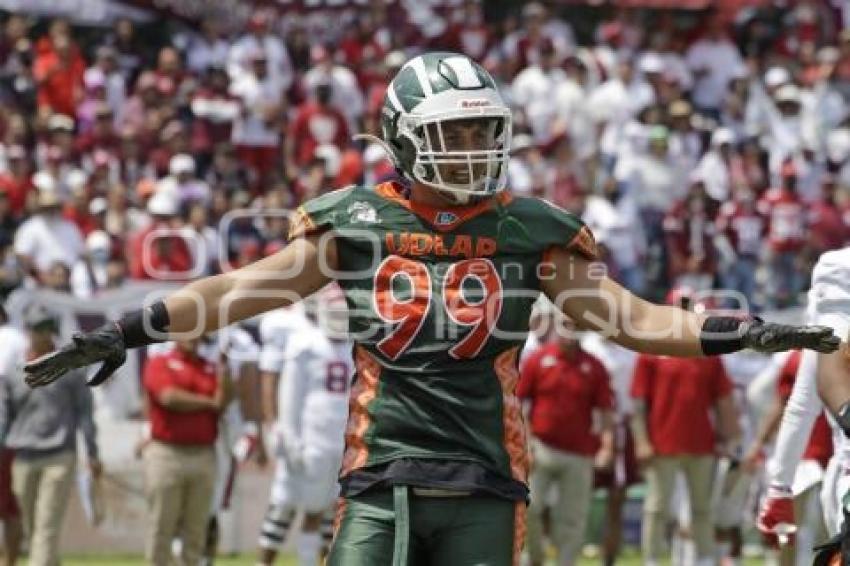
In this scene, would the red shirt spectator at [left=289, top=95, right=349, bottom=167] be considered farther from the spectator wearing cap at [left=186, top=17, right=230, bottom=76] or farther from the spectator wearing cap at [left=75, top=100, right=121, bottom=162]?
the spectator wearing cap at [left=75, top=100, right=121, bottom=162]

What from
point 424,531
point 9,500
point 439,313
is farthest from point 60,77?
point 424,531

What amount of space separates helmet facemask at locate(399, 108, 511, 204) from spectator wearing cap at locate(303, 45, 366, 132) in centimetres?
1368

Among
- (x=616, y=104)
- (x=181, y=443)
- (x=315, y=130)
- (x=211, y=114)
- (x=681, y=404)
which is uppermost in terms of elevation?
(x=616, y=104)

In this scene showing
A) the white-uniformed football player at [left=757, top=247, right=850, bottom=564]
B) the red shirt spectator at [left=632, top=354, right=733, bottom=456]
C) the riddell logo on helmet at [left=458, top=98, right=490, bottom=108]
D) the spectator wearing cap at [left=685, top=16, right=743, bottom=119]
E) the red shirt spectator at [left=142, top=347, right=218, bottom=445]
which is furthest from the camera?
the spectator wearing cap at [left=685, top=16, right=743, bottom=119]

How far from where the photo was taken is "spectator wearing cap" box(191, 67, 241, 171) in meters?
18.8

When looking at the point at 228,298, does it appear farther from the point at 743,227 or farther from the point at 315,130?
the point at 315,130

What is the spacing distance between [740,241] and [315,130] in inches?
153

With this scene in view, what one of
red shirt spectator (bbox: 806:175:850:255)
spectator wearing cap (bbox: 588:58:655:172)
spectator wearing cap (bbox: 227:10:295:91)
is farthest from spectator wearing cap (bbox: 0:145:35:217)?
red shirt spectator (bbox: 806:175:850:255)

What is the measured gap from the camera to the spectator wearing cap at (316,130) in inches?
750

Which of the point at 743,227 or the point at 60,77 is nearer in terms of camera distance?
the point at 743,227

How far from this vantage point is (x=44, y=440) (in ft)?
39.4

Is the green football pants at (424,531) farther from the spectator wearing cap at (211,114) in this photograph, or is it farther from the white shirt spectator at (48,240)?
the spectator wearing cap at (211,114)

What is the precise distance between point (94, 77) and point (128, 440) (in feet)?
17.1

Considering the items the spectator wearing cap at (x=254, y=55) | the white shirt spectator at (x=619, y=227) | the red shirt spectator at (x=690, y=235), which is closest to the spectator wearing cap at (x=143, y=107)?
the spectator wearing cap at (x=254, y=55)
